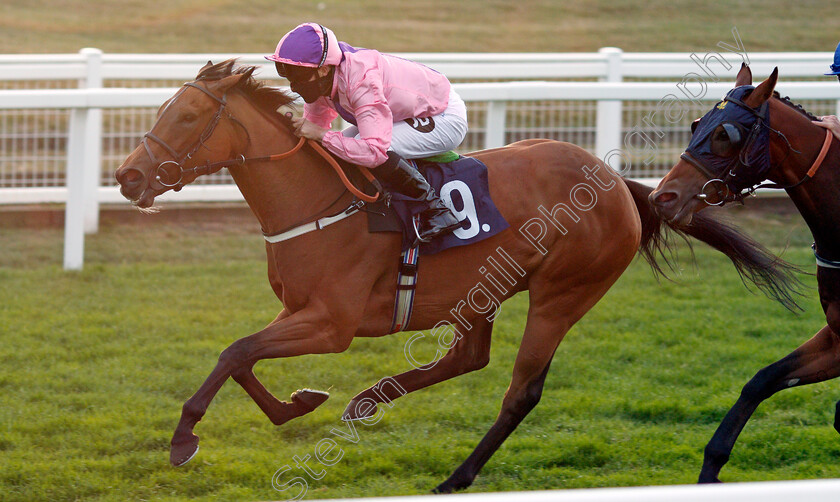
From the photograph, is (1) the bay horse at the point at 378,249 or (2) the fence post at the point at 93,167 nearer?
(1) the bay horse at the point at 378,249

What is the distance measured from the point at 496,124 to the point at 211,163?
320cm

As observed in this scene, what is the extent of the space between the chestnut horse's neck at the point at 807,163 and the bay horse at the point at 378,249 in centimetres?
68

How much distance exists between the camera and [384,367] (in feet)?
16.5

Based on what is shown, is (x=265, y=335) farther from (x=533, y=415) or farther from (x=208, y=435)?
(x=533, y=415)

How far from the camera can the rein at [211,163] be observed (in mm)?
3391

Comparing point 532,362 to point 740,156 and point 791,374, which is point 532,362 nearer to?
point 791,374

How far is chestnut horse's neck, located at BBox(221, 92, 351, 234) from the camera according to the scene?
3580 millimetres

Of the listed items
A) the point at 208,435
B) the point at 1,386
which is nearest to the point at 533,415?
the point at 208,435

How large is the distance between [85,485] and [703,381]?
117 inches

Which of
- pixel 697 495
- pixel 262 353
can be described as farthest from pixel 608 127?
pixel 697 495

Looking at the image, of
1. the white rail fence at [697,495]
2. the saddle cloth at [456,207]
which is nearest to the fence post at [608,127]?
the saddle cloth at [456,207]

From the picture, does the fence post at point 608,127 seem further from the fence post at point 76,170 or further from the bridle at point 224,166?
the bridle at point 224,166

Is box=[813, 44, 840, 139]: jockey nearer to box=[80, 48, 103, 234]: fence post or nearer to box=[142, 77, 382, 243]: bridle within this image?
box=[142, 77, 382, 243]: bridle

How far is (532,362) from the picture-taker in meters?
3.90
